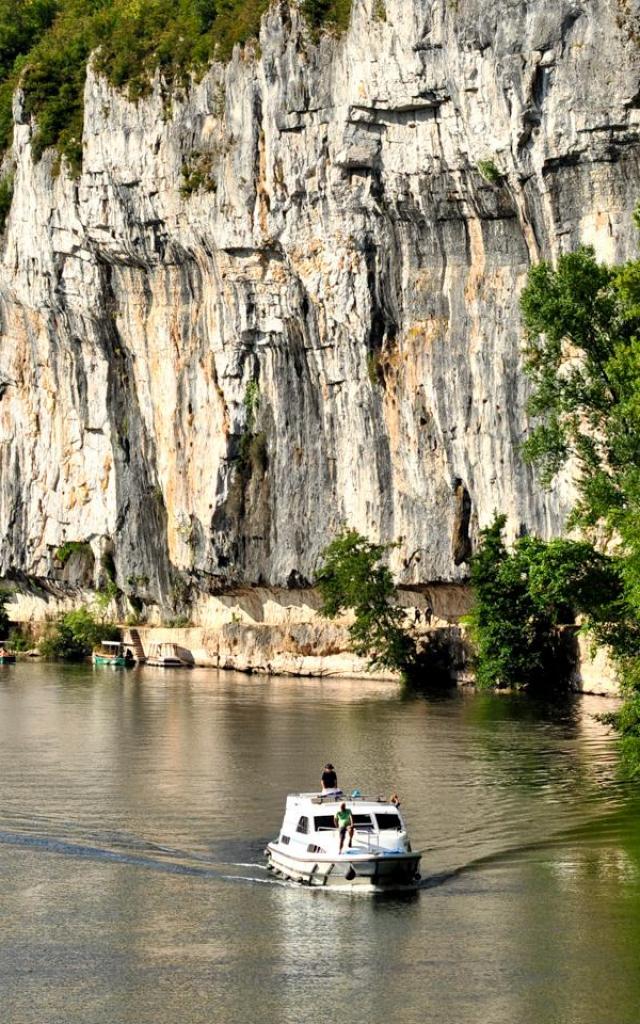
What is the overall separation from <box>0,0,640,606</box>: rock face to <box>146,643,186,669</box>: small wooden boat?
280cm

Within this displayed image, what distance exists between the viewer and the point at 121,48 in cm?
8194

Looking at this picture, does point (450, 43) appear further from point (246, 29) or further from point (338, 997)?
point (338, 997)

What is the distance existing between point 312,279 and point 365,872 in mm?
45413

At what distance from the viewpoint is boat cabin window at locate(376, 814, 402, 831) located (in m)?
28.7

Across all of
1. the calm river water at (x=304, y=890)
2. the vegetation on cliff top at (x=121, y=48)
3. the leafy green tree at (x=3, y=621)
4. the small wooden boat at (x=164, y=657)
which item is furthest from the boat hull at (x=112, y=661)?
the calm river water at (x=304, y=890)

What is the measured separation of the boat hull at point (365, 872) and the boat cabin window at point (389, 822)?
2.67 ft

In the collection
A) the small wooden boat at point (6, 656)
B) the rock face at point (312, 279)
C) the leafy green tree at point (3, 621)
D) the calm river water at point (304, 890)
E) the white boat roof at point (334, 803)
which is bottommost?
the calm river water at point (304, 890)

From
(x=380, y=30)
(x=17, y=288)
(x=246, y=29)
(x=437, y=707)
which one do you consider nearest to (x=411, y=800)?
(x=437, y=707)

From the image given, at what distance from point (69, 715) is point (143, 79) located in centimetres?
3635

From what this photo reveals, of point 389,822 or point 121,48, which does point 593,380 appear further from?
point 121,48

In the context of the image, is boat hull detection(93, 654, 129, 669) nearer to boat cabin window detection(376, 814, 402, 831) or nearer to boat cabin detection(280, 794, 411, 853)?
boat cabin detection(280, 794, 411, 853)

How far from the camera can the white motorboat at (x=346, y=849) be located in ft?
90.4

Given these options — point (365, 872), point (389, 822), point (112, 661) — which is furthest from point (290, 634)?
point (365, 872)

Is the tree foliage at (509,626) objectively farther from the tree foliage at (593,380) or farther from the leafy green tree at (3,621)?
the leafy green tree at (3,621)
